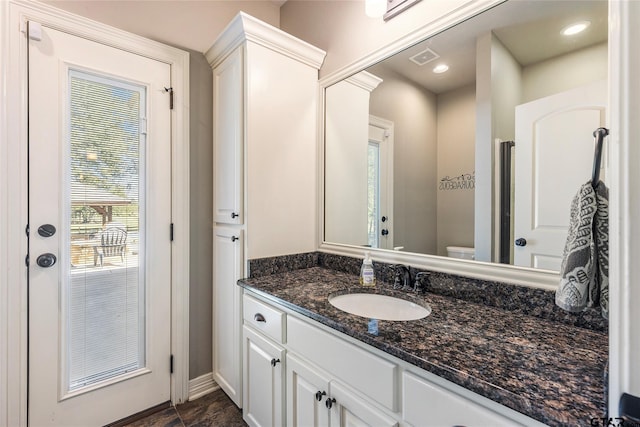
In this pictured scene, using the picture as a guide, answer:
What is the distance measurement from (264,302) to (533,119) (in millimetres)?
1317

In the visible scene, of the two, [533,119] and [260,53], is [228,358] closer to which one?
[260,53]

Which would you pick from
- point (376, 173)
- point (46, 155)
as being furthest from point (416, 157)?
point (46, 155)

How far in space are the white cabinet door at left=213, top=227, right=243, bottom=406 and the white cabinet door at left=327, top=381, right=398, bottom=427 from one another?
767 mm

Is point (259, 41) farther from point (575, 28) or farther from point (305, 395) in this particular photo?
point (305, 395)

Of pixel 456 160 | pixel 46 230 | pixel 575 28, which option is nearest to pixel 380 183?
pixel 456 160

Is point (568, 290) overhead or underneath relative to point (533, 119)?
underneath

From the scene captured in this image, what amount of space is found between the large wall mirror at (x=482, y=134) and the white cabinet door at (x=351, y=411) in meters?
0.71

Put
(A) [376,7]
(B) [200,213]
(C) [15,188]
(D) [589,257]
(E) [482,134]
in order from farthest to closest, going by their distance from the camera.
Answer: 1. (B) [200,213]
2. (A) [376,7]
3. (C) [15,188]
4. (E) [482,134]
5. (D) [589,257]

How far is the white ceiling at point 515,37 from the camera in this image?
0.96 metres

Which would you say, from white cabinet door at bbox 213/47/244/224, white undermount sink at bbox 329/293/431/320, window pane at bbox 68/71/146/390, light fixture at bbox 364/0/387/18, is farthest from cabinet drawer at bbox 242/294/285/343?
light fixture at bbox 364/0/387/18

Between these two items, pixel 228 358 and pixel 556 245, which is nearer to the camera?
pixel 556 245

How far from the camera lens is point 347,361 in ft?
3.20

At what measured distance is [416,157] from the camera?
149cm

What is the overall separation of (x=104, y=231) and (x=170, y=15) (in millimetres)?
1310
